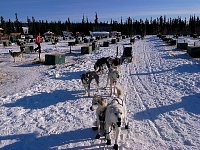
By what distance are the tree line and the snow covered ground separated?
286 feet

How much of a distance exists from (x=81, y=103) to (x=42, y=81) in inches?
239

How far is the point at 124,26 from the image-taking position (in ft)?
403

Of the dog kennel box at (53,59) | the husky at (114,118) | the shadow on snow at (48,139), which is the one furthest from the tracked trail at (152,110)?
the dog kennel box at (53,59)

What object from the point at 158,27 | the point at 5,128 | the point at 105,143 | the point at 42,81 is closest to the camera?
the point at 105,143

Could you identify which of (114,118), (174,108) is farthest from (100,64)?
(114,118)

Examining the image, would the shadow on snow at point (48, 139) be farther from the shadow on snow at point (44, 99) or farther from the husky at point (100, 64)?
the husky at point (100, 64)

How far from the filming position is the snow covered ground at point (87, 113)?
8.76 metres

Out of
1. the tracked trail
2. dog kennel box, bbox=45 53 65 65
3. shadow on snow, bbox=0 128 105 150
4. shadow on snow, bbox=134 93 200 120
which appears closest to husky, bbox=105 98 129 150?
shadow on snow, bbox=0 128 105 150

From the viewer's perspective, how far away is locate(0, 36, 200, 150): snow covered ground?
28.7ft

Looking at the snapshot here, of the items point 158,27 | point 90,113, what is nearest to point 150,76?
point 90,113

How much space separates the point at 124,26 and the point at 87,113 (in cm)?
11343

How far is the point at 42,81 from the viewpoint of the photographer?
18359mm

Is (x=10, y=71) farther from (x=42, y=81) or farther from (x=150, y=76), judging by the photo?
(x=150, y=76)

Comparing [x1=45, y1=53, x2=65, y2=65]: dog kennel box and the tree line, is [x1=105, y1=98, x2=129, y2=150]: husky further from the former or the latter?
the tree line
